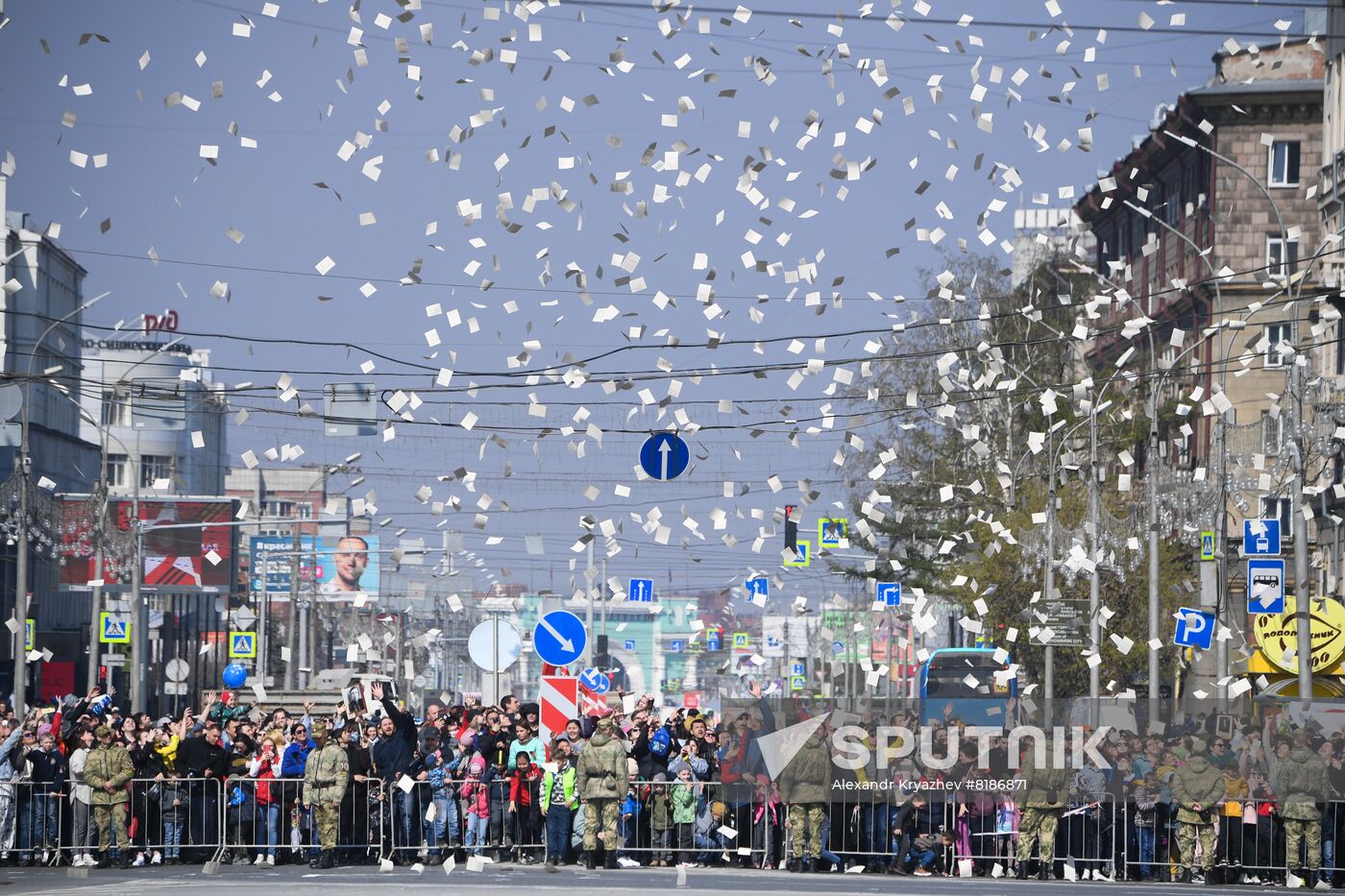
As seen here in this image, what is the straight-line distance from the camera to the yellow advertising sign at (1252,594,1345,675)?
30.5 m

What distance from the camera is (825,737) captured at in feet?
68.2

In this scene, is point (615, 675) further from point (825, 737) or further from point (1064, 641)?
point (825, 737)

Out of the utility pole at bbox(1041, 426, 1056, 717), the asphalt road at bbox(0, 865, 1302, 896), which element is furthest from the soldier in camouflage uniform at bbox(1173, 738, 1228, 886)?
the utility pole at bbox(1041, 426, 1056, 717)

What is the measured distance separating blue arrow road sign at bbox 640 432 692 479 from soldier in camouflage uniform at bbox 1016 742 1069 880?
5379 mm

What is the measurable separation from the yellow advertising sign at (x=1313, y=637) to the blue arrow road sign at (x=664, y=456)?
11057 millimetres

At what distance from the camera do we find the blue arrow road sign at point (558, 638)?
69.3ft

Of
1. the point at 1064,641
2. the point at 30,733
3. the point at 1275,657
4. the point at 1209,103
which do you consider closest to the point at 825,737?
the point at 30,733

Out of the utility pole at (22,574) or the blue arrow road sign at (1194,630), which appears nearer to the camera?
the blue arrow road sign at (1194,630)

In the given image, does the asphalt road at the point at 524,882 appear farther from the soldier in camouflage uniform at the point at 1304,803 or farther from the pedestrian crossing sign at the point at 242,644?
the pedestrian crossing sign at the point at 242,644

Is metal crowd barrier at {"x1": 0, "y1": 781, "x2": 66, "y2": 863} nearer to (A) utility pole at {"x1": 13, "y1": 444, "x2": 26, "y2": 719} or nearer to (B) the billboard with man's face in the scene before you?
(A) utility pole at {"x1": 13, "y1": 444, "x2": 26, "y2": 719}

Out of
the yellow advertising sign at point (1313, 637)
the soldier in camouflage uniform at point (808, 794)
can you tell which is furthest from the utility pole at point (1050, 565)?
the soldier in camouflage uniform at point (808, 794)

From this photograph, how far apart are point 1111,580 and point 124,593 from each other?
119ft

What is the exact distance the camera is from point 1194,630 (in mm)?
34406

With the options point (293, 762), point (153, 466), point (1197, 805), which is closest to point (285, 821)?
point (293, 762)
